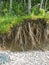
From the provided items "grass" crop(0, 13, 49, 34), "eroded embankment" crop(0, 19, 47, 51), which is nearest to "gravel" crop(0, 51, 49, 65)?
"eroded embankment" crop(0, 19, 47, 51)

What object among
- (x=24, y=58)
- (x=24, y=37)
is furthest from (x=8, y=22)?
(x=24, y=58)

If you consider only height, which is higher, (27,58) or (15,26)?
(15,26)

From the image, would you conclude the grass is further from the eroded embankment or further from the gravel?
the gravel

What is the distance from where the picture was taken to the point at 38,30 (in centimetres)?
735

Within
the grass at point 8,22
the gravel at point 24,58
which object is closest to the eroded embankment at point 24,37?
the grass at point 8,22

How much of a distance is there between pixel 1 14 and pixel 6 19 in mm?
Answer: 1034

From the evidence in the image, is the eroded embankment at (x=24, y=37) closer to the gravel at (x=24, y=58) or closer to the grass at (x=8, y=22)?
the grass at (x=8, y=22)

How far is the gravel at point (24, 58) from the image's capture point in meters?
5.86

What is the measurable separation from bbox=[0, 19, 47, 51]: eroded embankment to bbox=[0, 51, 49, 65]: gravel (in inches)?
14.4

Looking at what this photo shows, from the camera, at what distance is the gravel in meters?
5.86

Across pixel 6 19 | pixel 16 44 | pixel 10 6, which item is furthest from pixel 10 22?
pixel 10 6

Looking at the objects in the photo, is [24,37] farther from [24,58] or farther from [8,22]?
[24,58]

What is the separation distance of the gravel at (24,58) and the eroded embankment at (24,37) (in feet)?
1.20

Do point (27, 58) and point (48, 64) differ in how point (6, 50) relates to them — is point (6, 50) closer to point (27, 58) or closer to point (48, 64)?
point (27, 58)
